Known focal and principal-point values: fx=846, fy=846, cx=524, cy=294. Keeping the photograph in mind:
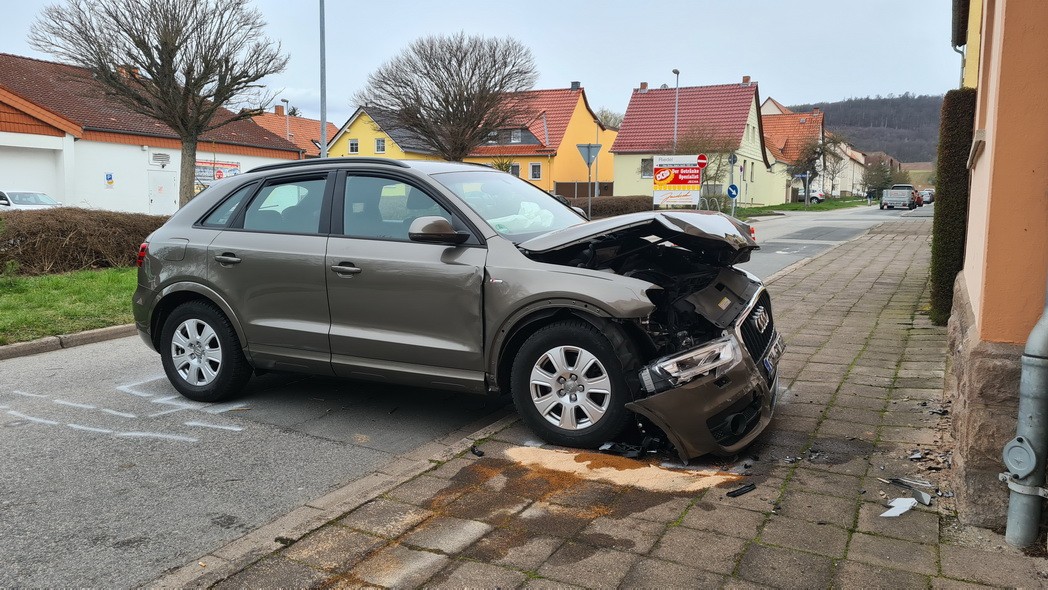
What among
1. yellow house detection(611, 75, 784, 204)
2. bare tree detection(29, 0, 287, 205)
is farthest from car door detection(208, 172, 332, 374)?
yellow house detection(611, 75, 784, 204)

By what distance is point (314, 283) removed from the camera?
5.59m

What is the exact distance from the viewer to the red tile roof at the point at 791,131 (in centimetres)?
7306

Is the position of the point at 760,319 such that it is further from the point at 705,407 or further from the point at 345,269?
the point at 345,269

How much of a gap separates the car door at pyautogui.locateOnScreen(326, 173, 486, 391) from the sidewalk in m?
0.64

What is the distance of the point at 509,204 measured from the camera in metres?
5.75

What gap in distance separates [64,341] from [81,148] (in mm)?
30894

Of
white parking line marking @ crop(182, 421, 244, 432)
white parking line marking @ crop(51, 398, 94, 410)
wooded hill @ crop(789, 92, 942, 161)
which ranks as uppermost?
wooded hill @ crop(789, 92, 942, 161)

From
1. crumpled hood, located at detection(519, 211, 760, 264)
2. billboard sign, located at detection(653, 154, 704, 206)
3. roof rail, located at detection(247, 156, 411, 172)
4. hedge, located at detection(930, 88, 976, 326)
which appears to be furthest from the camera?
billboard sign, located at detection(653, 154, 704, 206)

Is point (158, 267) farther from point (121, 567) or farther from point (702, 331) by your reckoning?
point (702, 331)

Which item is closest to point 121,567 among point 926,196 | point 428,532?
point 428,532

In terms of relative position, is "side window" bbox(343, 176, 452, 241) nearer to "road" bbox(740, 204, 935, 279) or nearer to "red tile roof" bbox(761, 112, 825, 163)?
"road" bbox(740, 204, 935, 279)

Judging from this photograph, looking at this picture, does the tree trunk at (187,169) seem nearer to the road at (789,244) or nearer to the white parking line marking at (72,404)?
the road at (789,244)

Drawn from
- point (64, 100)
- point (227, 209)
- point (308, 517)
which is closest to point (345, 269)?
point (227, 209)

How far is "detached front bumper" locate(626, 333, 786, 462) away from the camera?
434 centimetres
